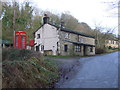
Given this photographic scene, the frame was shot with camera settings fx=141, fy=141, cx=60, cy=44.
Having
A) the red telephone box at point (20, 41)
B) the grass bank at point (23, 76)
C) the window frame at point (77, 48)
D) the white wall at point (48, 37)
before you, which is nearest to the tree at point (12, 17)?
the white wall at point (48, 37)

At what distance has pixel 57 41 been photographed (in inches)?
899

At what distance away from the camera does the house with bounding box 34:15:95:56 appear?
22.9 m

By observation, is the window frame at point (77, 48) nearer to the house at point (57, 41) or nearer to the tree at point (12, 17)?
the house at point (57, 41)

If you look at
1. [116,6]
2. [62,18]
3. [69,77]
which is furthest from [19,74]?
[62,18]

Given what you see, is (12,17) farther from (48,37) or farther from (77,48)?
(77,48)

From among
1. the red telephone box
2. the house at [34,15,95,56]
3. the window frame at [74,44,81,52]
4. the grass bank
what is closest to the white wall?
the house at [34,15,95,56]

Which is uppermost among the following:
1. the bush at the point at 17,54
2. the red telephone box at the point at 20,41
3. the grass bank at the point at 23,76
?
the red telephone box at the point at 20,41

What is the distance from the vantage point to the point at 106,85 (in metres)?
6.95

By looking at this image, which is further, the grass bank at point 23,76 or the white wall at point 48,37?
the white wall at point 48,37

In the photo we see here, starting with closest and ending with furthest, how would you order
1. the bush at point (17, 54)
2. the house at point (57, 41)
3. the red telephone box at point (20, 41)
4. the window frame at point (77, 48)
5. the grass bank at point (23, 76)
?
the grass bank at point (23, 76), the bush at point (17, 54), the red telephone box at point (20, 41), the house at point (57, 41), the window frame at point (77, 48)

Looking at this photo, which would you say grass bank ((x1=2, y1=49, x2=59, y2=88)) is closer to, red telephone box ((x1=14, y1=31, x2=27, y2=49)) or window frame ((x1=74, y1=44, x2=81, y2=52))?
red telephone box ((x1=14, y1=31, x2=27, y2=49))

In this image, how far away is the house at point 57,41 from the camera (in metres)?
22.9

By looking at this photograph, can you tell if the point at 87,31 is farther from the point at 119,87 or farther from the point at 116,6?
the point at 119,87

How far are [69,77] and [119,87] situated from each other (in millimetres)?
2891
